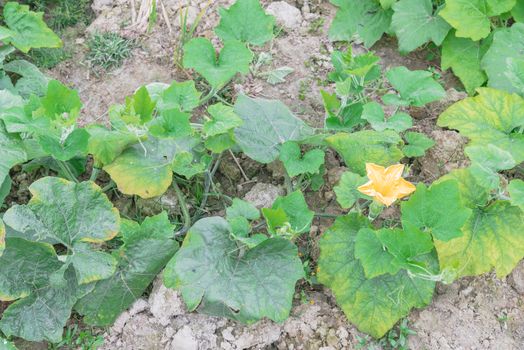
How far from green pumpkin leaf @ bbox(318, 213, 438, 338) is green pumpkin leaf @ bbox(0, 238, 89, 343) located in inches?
40.9

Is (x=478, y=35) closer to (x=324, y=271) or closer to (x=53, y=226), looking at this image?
(x=324, y=271)

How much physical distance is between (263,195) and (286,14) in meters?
1.21

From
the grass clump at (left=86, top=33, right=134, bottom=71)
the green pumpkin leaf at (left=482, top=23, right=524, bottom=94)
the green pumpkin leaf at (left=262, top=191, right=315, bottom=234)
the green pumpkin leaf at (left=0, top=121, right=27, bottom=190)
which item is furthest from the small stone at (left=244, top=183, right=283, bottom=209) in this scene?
the green pumpkin leaf at (left=482, top=23, right=524, bottom=94)

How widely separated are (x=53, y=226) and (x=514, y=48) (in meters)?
2.39

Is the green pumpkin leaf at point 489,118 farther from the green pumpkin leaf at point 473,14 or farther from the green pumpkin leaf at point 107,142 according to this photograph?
the green pumpkin leaf at point 107,142

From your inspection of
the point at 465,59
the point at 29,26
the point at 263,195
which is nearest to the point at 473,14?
the point at 465,59

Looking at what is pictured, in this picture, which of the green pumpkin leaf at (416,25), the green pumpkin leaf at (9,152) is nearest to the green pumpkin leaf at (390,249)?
the green pumpkin leaf at (416,25)

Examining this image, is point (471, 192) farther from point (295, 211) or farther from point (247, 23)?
point (247, 23)

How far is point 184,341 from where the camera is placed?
2680mm

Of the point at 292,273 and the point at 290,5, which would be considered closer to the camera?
the point at 292,273

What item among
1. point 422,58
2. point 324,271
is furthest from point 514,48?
point 324,271

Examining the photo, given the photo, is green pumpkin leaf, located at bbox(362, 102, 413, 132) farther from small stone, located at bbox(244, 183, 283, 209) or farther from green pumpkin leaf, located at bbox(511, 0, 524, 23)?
green pumpkin leaf, located at bbox(511, 0, 524, 23)

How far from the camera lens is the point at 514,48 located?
3.32 metres

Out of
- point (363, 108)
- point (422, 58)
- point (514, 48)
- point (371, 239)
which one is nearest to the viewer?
point (371, 239)
